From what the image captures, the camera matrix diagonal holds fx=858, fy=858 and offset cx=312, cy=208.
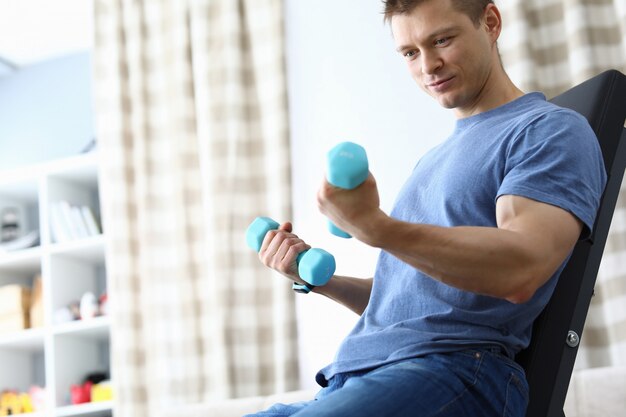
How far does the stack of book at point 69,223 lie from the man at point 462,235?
8.51 ft

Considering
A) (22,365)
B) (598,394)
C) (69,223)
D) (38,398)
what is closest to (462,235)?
(598,394)

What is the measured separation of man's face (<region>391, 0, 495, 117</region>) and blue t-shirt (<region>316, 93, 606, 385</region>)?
0.08 meters

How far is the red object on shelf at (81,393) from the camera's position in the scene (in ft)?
11.8

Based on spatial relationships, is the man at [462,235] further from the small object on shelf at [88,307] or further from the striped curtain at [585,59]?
the small object on shelf at [88,307]

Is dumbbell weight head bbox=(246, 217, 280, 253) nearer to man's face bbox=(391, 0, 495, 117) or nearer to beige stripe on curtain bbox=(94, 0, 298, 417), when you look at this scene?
man's face bbox=(391, 0, 495, 117)

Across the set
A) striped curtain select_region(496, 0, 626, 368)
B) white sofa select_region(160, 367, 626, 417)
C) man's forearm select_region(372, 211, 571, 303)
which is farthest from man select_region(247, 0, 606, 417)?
striped curtain select_region(496, 0, 626, 368)

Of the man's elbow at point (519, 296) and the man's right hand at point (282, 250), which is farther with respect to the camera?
the man's right hand at point (282, 250)

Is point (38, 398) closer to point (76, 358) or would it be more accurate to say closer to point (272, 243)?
point (76, 358)

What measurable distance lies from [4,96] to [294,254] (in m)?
3.58

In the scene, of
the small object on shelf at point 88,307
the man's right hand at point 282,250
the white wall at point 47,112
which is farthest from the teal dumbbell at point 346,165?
the white wall at point 47,112

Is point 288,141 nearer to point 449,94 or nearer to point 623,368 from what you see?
point 623,368

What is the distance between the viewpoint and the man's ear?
52.4 inches

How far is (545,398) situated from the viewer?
47.0 inches

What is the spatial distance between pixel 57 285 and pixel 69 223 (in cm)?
28
